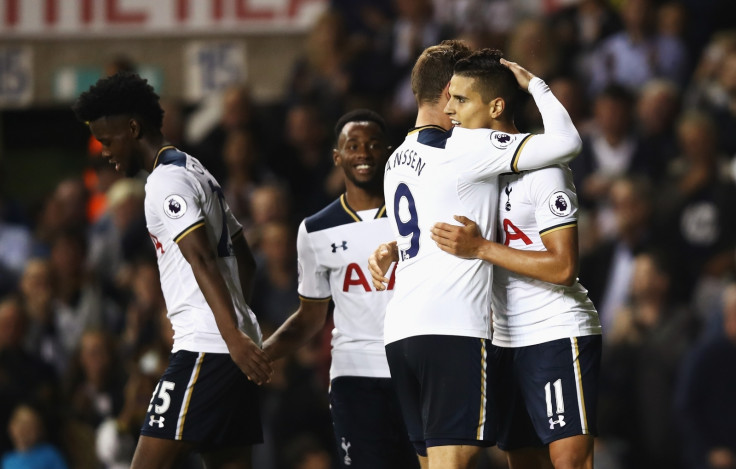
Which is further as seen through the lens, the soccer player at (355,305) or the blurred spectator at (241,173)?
the blurred spectator at (241,173)

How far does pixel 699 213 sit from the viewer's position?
9.48 m

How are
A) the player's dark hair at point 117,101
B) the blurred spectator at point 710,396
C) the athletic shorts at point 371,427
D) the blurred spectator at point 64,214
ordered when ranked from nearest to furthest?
the player's dark hair at point 117,101
the athletic shorts at point 371,427
the blurred spectator at point 710,396
the blurred spectator at point 64,214

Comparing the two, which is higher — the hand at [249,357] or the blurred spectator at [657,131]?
the blurred spectator at [657,131]

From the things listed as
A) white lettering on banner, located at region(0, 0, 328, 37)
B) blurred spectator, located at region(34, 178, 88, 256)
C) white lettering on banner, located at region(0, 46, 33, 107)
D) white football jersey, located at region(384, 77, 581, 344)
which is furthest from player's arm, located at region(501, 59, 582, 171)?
white lettering on banner, located at region(0, 46, 33, 107)

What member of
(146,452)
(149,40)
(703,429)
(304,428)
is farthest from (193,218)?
(149,40)

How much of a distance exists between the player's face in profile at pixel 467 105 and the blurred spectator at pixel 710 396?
3999mm

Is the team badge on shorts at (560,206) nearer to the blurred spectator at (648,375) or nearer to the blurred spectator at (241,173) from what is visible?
the blurred spectator at (648,375)

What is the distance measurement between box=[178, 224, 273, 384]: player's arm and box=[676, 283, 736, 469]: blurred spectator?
13.7 feet

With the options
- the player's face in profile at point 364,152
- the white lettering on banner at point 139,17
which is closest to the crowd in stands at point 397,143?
the white lettering on banner at point 139,17

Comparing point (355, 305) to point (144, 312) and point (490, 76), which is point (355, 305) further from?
point (144, 312)

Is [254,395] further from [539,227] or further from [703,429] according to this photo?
[703,429]

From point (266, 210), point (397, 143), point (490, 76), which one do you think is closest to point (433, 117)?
point (490, 76)

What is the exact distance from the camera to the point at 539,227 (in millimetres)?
5293

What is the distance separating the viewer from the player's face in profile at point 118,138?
19.0 ft
